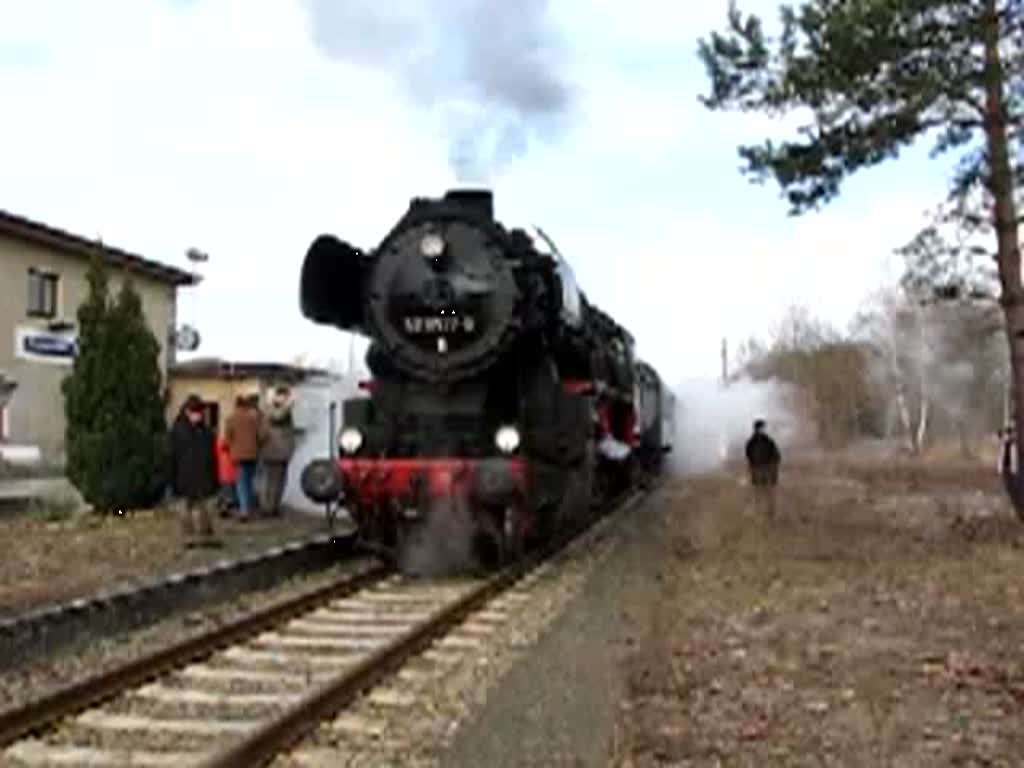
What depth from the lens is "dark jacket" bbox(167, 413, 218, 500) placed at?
17234mm

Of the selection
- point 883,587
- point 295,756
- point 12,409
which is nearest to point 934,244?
point 883,587

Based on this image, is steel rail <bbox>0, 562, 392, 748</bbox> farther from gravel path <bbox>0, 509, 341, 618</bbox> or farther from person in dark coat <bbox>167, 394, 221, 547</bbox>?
person in dark coat <bbox>167, 394, 221, 547</bbox>

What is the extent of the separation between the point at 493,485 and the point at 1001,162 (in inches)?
362

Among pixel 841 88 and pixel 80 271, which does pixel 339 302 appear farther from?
pixel 80 271

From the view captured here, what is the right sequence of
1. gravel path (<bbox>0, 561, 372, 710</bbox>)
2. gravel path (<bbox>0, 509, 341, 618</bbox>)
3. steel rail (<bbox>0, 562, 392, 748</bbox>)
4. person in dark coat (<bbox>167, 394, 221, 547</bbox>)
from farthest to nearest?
1. person in dark coat (<bbox>167, 394, 221, 547</bbox>)
2. gravel path (<bbox>0, 509, 341, 618</bbox>)
3. gravel path (<bbox>0, 561, 372, 710</bbox>)
4. steel rail (<bbox>0, 562, 392, 748</bbox>)

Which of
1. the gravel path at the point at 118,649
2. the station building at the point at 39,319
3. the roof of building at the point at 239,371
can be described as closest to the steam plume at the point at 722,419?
the roof of building at the point at 239,371

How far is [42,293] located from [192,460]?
56.8 feet

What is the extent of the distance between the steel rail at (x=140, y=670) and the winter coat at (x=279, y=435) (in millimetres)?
7408

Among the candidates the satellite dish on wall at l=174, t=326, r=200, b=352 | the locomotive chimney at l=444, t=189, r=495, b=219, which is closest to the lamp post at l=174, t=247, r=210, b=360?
the satellite dish on wall at l=174, t=326, r=200, b=352

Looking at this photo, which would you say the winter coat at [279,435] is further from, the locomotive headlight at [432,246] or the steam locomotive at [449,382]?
the locomotive headlight at [432,246]

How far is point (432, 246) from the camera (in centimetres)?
1598

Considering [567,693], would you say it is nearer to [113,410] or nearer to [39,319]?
[113,410]

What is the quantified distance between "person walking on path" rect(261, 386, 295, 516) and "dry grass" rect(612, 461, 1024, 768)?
5490mm

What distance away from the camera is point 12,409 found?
3158 cm
